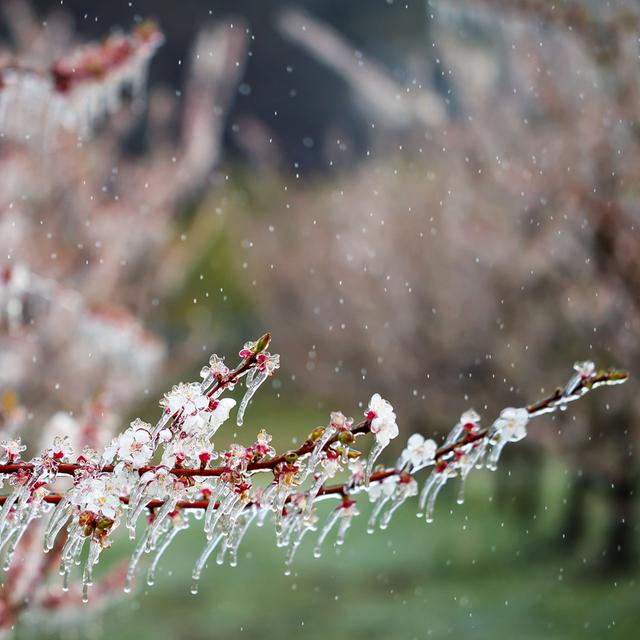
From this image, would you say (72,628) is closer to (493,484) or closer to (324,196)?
(493,484)

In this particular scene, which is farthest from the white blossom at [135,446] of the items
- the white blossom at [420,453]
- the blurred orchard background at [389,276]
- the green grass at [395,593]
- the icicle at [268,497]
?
the green grass at [395,593]

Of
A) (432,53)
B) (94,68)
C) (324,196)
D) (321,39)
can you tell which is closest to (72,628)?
(94,68)

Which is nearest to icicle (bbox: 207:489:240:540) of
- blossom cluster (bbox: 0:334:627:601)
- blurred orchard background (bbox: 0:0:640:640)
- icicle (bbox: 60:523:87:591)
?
blossom cluster (bbox: 0:334:627:601)

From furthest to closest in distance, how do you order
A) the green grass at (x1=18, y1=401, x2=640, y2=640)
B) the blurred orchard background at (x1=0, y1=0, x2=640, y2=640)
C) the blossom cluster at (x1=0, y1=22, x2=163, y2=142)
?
the green grass at (x1=18, y1=401, x2=640, y2=640), the blurred orchard background at (x1=0, y1=0, x2=640, y2=640), the blossom cluster at (x1=0, y1=22, x2=163, y2=142)

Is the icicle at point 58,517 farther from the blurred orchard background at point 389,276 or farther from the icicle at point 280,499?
the blurred orchard background at point 389,276

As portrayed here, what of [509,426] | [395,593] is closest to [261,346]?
[509,426]

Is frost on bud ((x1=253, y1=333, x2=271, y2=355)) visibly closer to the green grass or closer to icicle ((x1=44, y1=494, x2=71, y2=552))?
icicle ((x1=44, y1=494, x2=71, y2=552))
